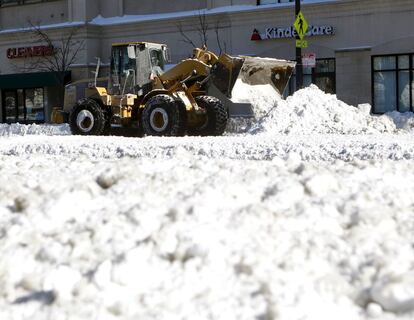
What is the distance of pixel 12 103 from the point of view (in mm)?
40406

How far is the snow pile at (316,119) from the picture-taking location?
17547 millimetres

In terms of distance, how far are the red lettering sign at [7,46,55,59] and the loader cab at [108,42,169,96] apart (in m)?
19.6

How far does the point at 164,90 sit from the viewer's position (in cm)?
1806

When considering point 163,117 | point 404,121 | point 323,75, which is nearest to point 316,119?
point 404,121

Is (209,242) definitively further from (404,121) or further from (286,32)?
(286,32)

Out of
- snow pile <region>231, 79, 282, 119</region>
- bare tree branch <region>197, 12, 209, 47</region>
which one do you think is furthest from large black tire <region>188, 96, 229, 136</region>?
bare tree branch <region>197, 12, 209, 47</region>

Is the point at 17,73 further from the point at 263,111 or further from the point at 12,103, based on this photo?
the point at 263,111

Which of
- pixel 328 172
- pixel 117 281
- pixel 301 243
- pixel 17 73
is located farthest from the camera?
pixel 17 73

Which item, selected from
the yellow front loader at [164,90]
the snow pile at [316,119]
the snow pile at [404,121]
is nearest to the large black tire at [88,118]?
the yellow front loader at [164,90]

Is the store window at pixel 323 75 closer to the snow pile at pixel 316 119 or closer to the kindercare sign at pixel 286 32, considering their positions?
the kindercare sign at pixel 286 32

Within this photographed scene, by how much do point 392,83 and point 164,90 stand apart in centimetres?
1490

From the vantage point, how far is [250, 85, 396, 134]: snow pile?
17.5 metres

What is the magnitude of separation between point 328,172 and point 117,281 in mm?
2415

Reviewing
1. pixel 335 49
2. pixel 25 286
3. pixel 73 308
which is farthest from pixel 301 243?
pixel 335 49
